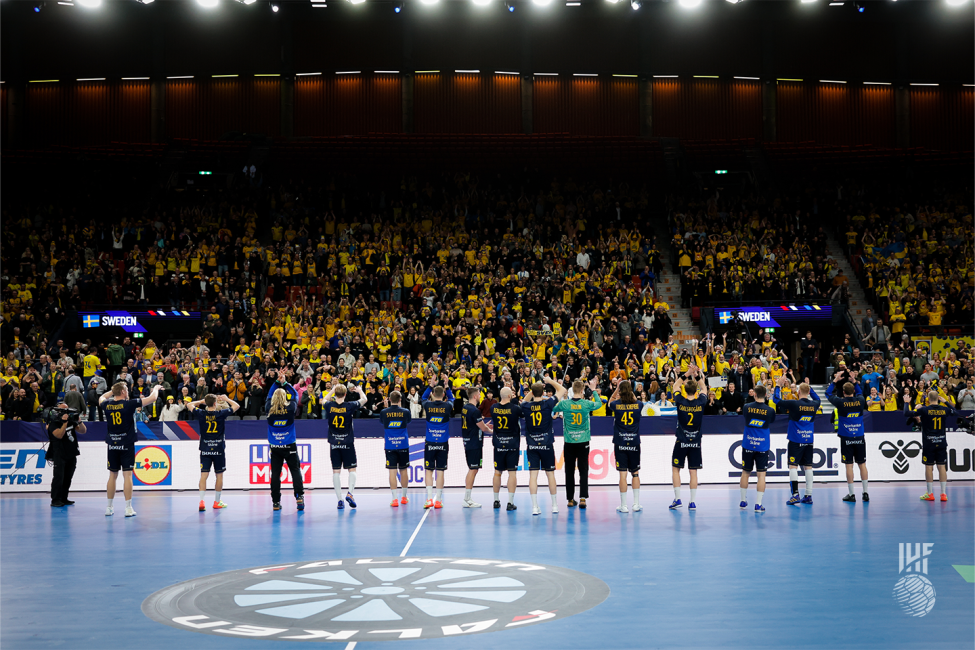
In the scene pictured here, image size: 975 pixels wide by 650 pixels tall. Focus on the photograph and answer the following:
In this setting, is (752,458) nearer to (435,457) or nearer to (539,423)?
(539,423)

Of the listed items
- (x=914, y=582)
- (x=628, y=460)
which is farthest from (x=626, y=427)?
(x=914, y=582)

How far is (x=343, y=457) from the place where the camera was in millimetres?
16641

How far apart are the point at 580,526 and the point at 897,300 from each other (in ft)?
67.3

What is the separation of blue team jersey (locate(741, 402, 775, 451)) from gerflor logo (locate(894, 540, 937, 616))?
3857mm

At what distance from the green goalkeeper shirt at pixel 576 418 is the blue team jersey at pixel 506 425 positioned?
2.88 ft

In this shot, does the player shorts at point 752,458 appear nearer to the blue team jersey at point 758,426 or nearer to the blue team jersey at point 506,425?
the blue team jersey at point 758,426

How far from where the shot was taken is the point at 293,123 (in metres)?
45.1

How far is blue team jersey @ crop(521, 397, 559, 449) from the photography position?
15.7 m

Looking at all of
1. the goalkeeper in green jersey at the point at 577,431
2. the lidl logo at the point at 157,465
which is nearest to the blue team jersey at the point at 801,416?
the goalkeeper in green jersey at the point at 577,431

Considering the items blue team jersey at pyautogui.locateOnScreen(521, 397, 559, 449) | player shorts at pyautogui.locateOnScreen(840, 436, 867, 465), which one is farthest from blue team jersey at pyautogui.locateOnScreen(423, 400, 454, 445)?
player shorts at pyautogui.locateOnScreen(840, 436, 867, 465)

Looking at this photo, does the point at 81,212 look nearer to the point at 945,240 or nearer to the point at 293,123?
the point at 293,123

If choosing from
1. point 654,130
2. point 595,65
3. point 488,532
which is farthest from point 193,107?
point 488,532

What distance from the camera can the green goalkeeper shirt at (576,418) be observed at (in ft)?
51.1

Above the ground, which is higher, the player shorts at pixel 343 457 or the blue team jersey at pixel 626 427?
the blue team jersey at pixel 626 427
